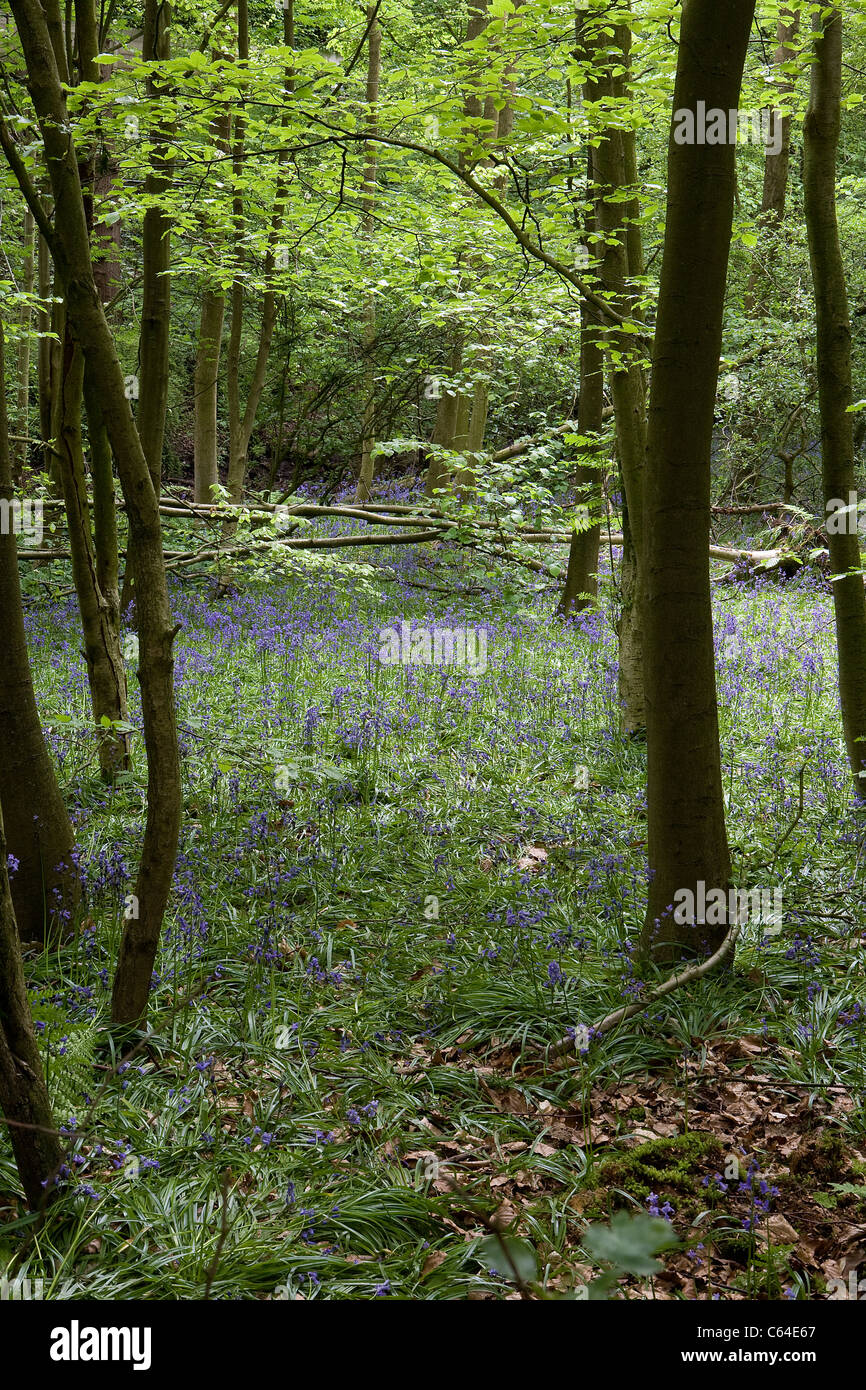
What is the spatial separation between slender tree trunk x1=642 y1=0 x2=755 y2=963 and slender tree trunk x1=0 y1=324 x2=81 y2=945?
9.65ft

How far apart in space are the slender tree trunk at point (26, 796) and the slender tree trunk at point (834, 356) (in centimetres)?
429

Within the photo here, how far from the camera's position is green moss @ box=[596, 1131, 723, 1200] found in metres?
2.97

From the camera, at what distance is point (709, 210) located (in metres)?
3.75

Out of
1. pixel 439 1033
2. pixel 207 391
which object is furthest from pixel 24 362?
pixel 439 1033

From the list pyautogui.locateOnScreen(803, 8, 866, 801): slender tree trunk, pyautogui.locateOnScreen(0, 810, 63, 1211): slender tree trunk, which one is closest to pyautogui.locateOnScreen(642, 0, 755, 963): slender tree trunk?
pyautogui.locateOnScreen(803, 8, 866, 801): slender tree trunk

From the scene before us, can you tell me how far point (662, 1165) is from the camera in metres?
3.11

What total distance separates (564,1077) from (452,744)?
12.8ft

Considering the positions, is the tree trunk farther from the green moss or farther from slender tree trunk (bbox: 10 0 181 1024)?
the green moss

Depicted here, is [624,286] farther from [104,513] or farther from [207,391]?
[207,391]

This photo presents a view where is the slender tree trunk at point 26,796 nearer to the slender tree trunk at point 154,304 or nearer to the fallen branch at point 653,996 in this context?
the slender tree trunk at point 154,304

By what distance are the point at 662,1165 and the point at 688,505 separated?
8.42 feet

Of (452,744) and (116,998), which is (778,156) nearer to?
(452,744)

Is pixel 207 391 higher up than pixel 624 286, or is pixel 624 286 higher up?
pixel 207 391

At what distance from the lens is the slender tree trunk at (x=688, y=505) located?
3680mm
